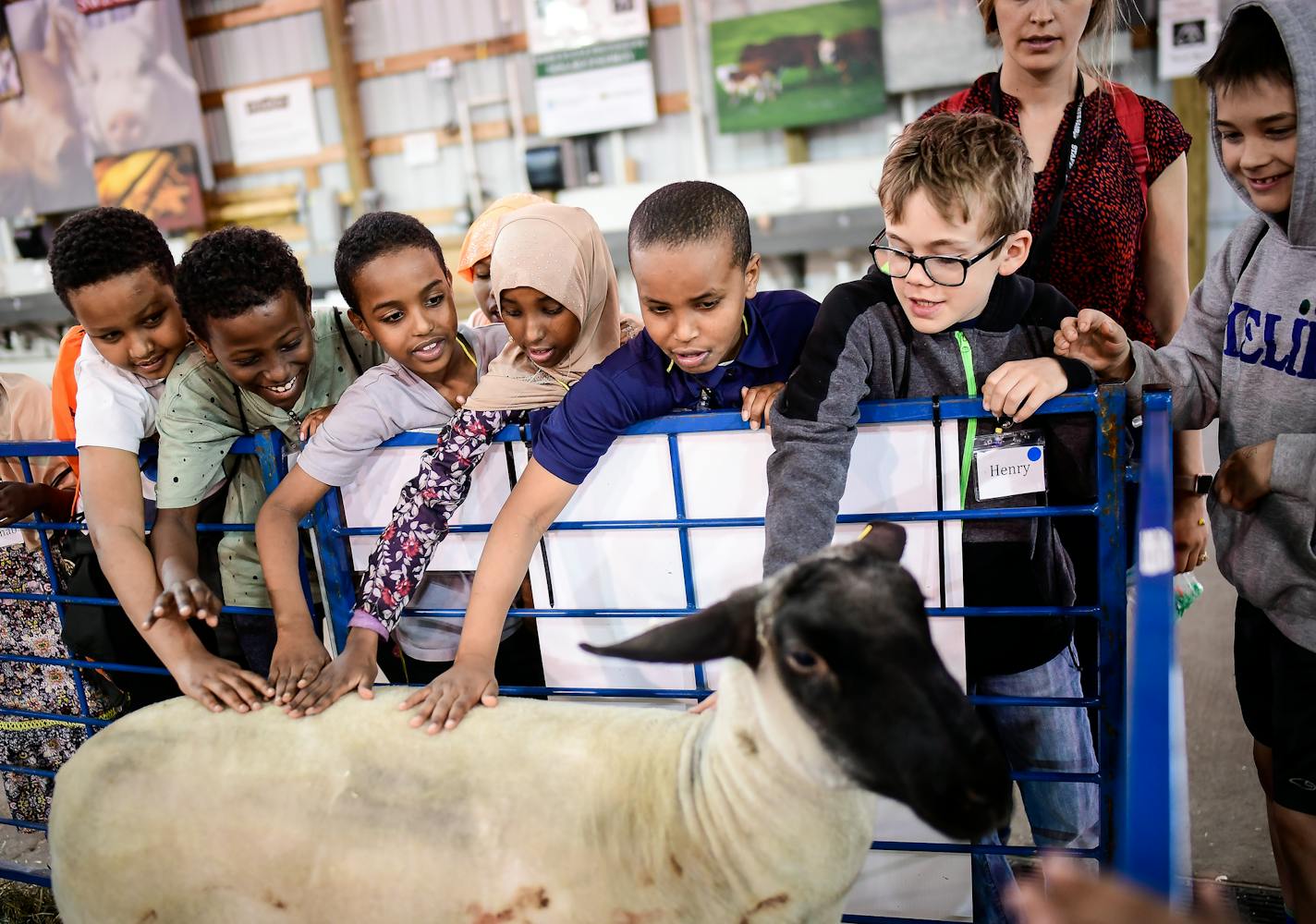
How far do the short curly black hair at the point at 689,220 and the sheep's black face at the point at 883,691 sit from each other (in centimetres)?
63

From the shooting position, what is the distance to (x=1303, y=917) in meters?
1.54

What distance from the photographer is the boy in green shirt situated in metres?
1.73

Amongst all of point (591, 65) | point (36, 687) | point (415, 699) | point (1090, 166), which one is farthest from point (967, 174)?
point (591, 65)

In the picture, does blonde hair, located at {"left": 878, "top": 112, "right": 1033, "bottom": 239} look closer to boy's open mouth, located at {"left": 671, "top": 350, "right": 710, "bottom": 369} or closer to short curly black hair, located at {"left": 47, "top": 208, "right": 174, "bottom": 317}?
boy's open mouth, located at {"left": 671, "top": 350, "right": 710, "bottom": 369}

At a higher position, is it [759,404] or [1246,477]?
[759,404]

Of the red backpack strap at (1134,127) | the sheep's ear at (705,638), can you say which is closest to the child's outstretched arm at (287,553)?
the sheep's ear at (705,638)

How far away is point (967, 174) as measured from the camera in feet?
4.53

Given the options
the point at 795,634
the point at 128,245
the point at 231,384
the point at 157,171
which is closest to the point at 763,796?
the point at 795,634

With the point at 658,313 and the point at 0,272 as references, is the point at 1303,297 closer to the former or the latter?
the point at 658,313

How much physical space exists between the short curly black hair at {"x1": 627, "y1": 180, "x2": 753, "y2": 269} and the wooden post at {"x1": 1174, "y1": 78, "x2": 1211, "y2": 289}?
187 inches

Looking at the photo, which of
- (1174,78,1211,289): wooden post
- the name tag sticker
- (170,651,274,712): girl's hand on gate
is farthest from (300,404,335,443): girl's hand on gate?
(1174,78,1211,289): wooden post

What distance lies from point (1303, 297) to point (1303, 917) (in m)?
1.03

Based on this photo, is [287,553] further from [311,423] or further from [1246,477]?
[1246,477]

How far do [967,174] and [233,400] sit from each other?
145 centimetres
